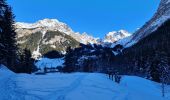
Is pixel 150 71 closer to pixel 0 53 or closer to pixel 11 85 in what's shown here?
pixel 0 53

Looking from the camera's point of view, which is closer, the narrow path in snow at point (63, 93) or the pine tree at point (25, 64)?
the narrow path in snow at point (63, 93)

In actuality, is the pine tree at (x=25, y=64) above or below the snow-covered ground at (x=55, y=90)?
above

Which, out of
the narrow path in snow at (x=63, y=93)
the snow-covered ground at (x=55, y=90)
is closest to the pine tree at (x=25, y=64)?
the snow-covered ground at (x=55, y=90)

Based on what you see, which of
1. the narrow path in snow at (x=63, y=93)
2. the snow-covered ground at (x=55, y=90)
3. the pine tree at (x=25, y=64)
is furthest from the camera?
the pine tree at (x=25, y=64)

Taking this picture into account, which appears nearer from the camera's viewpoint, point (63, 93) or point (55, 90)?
point (63, 93)

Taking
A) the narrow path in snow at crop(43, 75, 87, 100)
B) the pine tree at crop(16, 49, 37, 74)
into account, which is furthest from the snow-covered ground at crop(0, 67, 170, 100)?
the pine tree at crop(16, 49, 37, 74)

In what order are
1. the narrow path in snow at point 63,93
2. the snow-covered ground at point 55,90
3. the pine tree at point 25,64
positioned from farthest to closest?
the pine tree at point 25,64, the snow-covered ground at point 55,90, the narrow path in snow at point 63,93

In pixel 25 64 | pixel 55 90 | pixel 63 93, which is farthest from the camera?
pixel 25 64

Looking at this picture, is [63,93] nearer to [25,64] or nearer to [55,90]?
[55,90]

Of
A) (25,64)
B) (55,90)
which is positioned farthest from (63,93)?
(25,64)

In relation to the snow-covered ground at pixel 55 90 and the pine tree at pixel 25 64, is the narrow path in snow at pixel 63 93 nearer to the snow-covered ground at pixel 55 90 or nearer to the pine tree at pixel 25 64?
the snow-covered ground at pixel 55 90

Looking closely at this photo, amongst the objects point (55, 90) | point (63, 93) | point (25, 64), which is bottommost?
point (63, 93)

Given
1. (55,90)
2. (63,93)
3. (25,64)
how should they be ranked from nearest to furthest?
(63,93) → (55,90) → (25,64)

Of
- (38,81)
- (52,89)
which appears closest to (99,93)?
(52,89)
